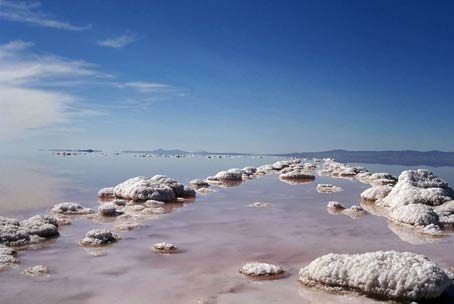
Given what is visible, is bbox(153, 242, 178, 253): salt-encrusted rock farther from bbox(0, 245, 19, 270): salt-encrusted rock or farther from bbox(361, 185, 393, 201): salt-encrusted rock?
bbox(361, 185, 393, 201): salt-encrusted rock

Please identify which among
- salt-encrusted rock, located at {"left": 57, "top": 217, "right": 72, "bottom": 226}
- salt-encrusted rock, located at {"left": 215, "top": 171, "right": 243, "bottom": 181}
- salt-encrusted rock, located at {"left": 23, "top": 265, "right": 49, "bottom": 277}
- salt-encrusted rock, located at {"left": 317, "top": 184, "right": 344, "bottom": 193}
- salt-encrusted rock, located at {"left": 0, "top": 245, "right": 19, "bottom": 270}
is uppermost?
salt-encrusted rock, located at {"left": 215, "top": 171, "right": 243, "bottom": 181}

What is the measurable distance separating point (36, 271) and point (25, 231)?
94.8 inches

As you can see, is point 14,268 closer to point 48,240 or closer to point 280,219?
point 48,240

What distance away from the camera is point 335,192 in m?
19.9

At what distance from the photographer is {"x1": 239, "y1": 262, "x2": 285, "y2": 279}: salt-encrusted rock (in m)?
7.12

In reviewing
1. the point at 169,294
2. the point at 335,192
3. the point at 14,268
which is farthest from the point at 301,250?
the point at 335,192

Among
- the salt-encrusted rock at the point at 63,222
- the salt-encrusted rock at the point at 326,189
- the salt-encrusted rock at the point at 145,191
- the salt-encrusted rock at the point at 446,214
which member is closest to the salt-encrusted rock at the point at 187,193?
the salt-encrusted rock at the point at 145,191

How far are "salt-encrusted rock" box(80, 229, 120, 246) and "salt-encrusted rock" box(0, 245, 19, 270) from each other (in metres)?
1.36

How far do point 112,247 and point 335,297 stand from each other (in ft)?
15.3

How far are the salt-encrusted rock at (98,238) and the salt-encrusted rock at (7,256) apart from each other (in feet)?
4.45

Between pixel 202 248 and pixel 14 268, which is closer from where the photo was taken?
pixel 14 268

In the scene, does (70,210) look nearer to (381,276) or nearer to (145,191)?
(145,191)

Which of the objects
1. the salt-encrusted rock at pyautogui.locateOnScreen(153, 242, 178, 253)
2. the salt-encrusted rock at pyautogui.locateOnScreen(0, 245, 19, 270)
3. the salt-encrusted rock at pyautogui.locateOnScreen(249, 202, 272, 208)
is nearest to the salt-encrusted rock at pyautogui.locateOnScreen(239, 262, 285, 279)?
the salt-encrusted rock at pyautogui.locateOnScreen(153, 242, 178, 253)

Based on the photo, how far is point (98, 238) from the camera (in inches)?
363
